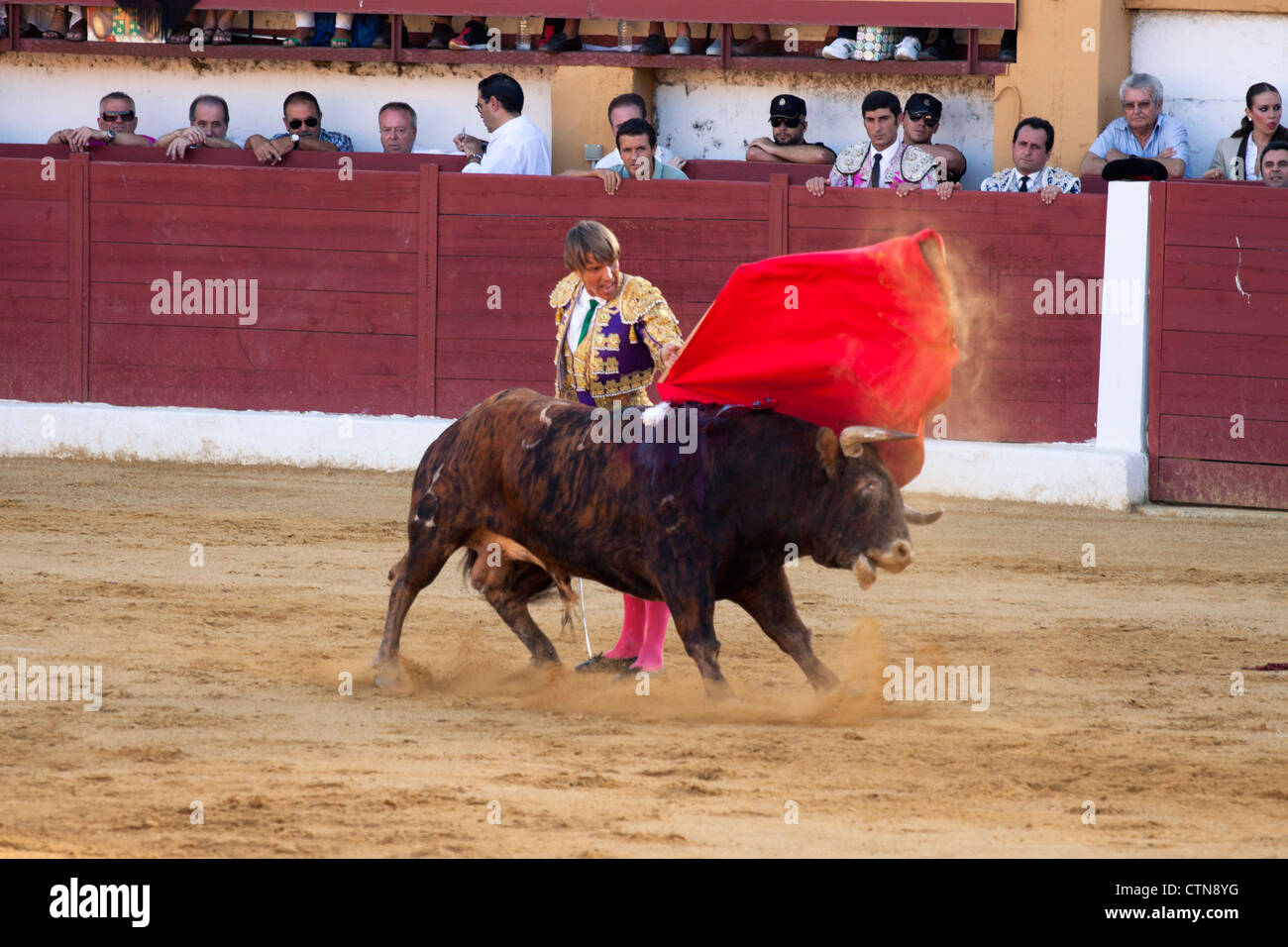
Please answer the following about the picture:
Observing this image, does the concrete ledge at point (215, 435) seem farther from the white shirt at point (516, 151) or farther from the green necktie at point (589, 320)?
the green necktie at point (589, 320)

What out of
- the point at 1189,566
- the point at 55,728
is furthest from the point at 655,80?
the point at 55,728

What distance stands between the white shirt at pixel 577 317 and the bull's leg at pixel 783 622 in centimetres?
90

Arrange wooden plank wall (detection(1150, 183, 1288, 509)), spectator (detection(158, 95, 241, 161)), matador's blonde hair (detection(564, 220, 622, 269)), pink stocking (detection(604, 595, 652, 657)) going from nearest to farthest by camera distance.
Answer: matador's blonde hair (detection(564, 220, 622, 269)), pink stocking (detection(604, 595, 652, 657)), wooden plank wall (detection(1150, 183, 1288, 509)), spectator (detection(158, 95, 241, 161))

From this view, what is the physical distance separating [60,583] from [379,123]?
4547 mm

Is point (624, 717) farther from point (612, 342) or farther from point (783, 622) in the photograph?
point (612, 342)

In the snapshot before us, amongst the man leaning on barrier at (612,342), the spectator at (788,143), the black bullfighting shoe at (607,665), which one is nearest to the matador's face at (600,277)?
the man leaning on barrier at (612,342)

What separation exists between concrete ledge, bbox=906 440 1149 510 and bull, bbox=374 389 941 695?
149 inches

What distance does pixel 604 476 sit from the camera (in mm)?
4570

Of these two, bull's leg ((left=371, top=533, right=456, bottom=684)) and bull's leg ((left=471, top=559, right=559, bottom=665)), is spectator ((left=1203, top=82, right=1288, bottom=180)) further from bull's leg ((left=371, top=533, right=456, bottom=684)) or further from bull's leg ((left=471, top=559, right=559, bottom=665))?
bull's leg ((left=371, top=533, right=456, bottom=684))

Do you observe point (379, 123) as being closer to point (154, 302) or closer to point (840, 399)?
point (154, 302)

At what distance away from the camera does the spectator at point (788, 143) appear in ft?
30.6

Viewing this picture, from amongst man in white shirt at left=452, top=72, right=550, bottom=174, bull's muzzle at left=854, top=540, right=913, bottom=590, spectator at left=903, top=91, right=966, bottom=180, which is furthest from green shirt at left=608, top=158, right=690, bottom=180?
bull's muzzle at left=854, top=540, right=913, bottom=590

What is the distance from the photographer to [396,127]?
984cm

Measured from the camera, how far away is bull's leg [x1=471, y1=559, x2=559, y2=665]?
16.4 feet
